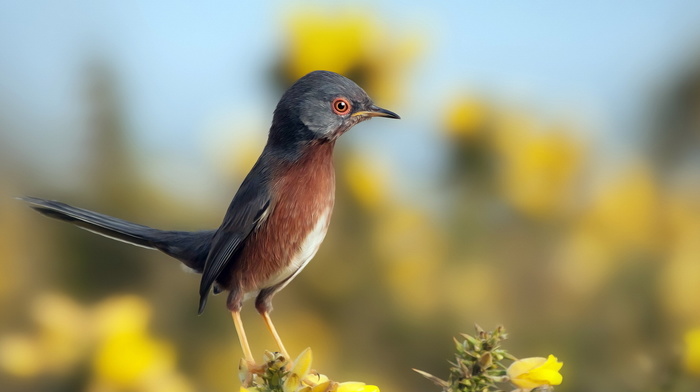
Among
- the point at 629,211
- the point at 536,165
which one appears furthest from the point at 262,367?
the point at 629,211

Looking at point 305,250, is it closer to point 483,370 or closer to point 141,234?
point 141,234

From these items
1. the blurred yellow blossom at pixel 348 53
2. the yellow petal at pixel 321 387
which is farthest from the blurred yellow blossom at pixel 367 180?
the yellow petal at pixel 321 387

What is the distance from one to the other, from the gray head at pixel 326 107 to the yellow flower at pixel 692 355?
80 centimetres

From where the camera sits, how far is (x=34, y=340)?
1794 mm

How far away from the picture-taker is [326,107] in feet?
4.38

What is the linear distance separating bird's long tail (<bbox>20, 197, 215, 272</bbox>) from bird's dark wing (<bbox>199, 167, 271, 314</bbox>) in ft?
0.34

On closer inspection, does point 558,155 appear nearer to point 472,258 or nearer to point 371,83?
point 472,258

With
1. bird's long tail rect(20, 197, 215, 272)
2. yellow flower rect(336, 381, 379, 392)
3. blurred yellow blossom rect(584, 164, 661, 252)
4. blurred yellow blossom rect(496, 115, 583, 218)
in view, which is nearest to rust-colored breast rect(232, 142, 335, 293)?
bird's long tail rect(20, 197, 215, 272)

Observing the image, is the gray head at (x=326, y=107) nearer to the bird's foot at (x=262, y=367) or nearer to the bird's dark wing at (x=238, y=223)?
the bird's dark wing at (x=238, y=223)

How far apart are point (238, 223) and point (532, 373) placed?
58 cm

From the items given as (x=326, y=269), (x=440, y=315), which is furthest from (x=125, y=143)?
(x=440, y=315)

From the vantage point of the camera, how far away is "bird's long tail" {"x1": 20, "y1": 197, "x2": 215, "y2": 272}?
58.5 inches

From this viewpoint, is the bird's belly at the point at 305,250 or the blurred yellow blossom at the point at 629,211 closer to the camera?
the bird's belly at the point at 305,250

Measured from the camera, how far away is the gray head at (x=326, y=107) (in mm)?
1334
